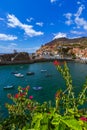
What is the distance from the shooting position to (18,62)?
184000 millimetres

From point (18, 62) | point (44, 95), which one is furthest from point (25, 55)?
point (44, 95)

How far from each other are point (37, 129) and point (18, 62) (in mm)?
181121

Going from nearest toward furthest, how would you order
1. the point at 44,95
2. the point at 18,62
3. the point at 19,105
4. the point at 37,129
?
the point at 37,129 → the point at 19,105 → the point at 44,95 → the point at 18,62

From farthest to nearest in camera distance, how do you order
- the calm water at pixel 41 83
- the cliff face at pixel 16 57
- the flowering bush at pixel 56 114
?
the cliff face at pixel 16 57 → the calm water at pixel 41 83 → the flowering bush at pixel 56 114

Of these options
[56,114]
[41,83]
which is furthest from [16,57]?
[56,114]

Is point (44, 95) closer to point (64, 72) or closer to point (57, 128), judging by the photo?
point (64, 72)

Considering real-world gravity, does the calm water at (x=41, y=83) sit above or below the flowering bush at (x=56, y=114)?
below

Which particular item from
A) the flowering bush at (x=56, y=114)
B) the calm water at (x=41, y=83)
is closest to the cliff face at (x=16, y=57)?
the calm water at (x=41, y=83)

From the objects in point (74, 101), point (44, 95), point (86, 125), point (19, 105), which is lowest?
point (44, 95)

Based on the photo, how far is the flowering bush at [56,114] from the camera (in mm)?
3820

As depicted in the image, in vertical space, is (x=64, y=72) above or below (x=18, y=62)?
above

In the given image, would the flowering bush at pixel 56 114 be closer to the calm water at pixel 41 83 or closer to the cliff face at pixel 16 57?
the calm water at pixel 41 83

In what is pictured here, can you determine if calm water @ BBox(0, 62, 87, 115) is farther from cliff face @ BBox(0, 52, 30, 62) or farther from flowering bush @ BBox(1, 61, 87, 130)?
cliff face @ BBox(0, 52, 30, 62)

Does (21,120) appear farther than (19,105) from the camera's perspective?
No
